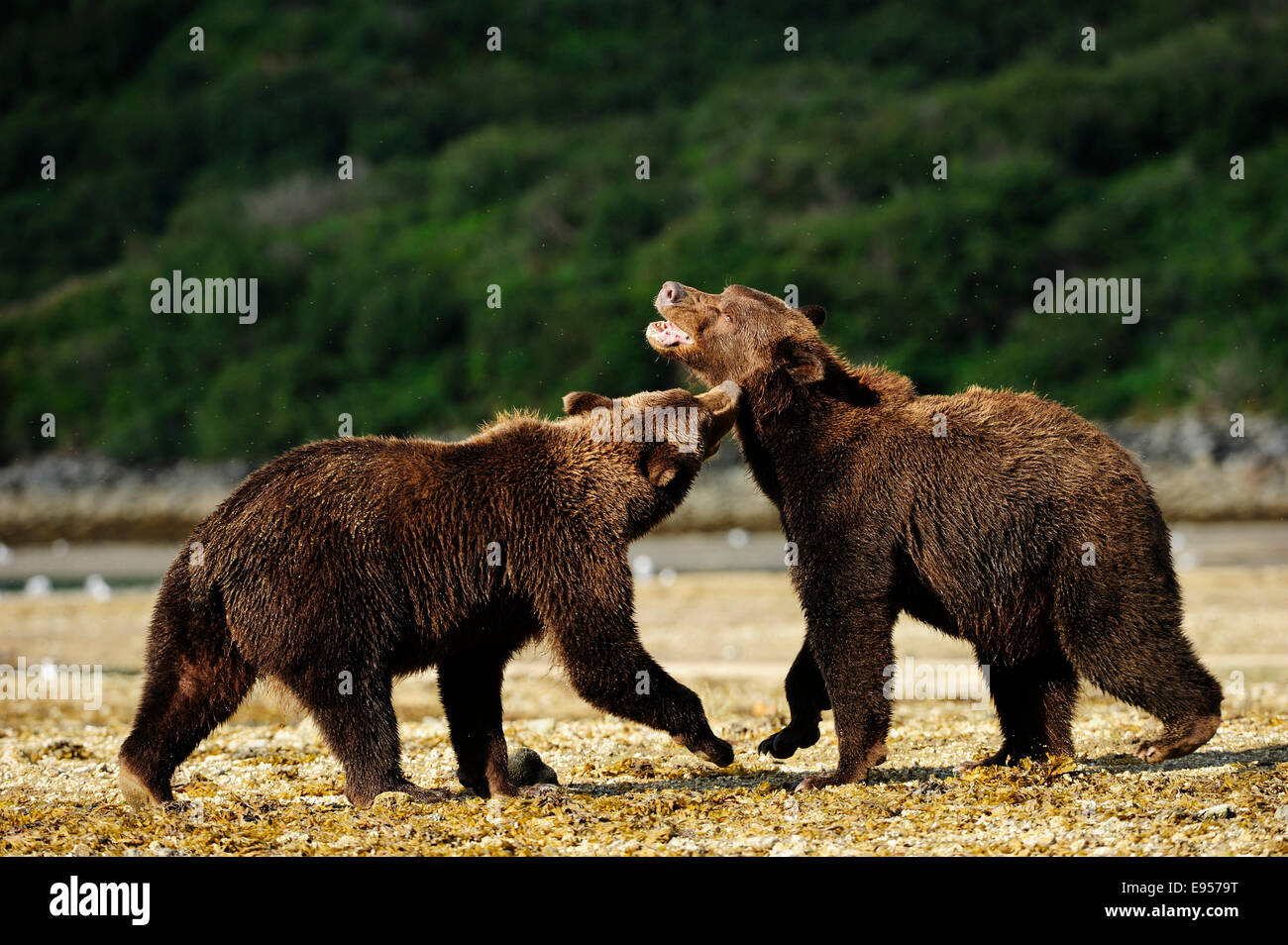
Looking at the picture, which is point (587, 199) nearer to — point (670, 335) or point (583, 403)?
point (670, 335)

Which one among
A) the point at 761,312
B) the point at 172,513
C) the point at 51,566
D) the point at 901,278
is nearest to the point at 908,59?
the point at 901,278

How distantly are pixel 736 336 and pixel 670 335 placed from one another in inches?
18.8

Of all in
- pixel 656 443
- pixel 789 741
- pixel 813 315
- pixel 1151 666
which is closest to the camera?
pixel 1151 666

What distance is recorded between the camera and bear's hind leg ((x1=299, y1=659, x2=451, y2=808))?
8297mm

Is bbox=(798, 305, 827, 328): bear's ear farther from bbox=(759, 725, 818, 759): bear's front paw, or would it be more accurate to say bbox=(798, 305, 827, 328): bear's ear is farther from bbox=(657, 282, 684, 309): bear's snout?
bbox=(759, 725, 818, 759): bear's front paw

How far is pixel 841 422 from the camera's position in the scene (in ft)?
30.2

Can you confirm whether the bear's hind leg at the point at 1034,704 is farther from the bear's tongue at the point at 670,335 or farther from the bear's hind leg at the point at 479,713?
the bear's hind leg at the point at 479,713

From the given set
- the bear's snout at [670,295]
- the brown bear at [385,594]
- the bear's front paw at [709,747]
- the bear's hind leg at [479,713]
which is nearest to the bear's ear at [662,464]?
the brown bear at [385,594]

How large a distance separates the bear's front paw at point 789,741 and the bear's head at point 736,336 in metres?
2.14

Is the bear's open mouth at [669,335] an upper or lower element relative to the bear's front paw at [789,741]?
upper

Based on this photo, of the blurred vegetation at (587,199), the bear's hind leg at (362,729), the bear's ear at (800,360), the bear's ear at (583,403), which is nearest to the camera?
the bear's hind leg at (362,729)

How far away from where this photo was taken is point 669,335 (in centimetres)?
995

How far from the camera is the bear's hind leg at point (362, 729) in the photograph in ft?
27.2

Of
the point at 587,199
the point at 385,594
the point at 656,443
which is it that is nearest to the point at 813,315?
the point at 656,443
